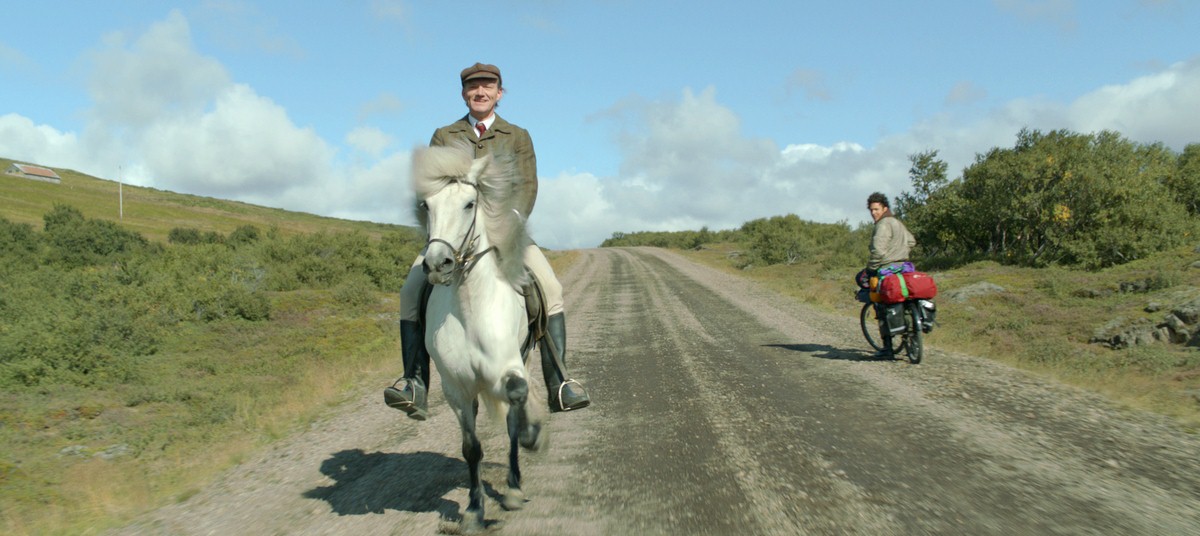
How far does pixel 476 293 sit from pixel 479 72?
1617 millimetres

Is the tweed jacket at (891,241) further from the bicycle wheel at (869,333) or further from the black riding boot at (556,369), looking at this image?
the black riding boot at (556,369)

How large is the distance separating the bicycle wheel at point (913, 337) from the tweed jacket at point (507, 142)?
6699 millimetres

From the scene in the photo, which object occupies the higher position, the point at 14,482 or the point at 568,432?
the point at 568,432

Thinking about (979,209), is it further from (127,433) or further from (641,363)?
(127,433)

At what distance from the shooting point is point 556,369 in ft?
16.7

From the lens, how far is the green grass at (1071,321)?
8.03 m

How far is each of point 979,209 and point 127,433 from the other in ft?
98.4

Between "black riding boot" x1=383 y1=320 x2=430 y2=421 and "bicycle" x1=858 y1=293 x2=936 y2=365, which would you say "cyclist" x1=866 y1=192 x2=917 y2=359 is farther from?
"black riding boot" x1=383 y1=320 x2=430 y2=421

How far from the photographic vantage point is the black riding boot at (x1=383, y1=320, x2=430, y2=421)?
188 inches

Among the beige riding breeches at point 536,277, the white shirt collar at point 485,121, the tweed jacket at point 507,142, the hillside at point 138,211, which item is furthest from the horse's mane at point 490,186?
the hillside at point 138,211

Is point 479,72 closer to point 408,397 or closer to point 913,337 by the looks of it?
point 408,397

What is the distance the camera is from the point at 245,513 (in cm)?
492

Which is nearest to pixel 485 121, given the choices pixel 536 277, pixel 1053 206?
pixel 536 277

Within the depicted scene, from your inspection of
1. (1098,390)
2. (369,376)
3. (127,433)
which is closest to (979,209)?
(1098,390)
